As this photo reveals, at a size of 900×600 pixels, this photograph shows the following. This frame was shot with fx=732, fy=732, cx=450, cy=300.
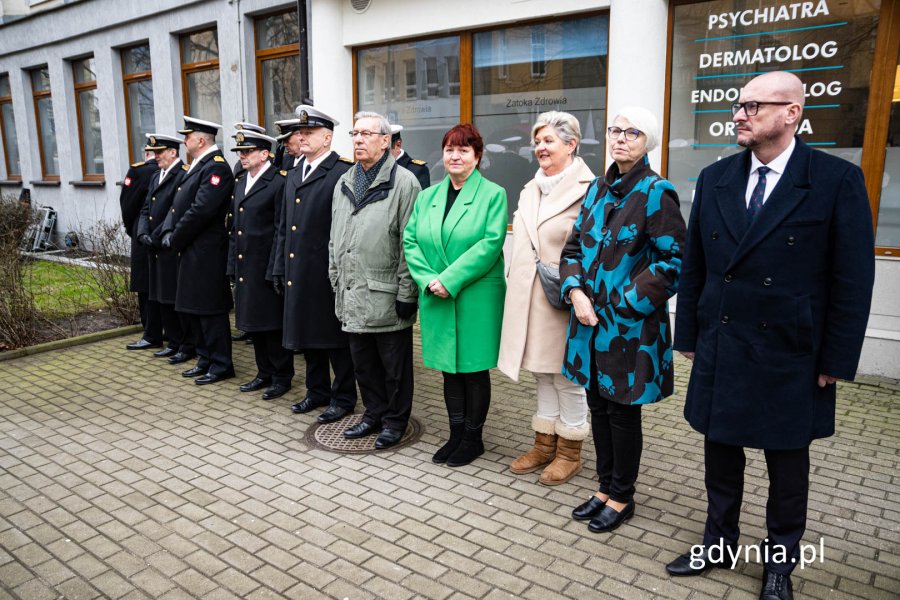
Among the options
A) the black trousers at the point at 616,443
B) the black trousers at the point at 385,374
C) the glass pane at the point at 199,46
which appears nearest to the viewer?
the black trousers at the point at 616,443

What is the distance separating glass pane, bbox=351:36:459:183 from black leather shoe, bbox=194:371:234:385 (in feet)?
14.1

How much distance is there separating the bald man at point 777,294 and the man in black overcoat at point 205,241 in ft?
14.2

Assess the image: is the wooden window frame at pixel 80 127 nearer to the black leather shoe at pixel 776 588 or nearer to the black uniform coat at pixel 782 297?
the black uniform coat at pixel 782 297

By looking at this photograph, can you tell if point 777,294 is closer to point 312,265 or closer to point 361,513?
point 361,513

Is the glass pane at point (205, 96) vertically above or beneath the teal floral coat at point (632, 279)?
above

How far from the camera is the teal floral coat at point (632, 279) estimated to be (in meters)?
3.44

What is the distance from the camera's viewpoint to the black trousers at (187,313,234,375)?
6371 mm

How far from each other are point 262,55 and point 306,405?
7520 mm

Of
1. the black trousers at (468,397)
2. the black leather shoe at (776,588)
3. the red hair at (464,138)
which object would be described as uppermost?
the red hair at (464,138)

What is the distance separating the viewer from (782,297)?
284cm

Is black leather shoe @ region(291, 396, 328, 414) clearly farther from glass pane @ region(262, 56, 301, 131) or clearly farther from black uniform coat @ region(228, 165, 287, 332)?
glass pane @ region(262, 56, 301, 131)

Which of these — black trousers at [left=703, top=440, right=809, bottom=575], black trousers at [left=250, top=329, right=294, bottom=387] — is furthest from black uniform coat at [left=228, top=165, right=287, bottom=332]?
black trousers at [left=703, top=440, right=809, bottom=575]

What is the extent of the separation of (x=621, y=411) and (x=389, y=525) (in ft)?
4.35

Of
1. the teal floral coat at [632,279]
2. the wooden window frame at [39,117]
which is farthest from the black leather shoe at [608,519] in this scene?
the wooden window frame at [39,117]
